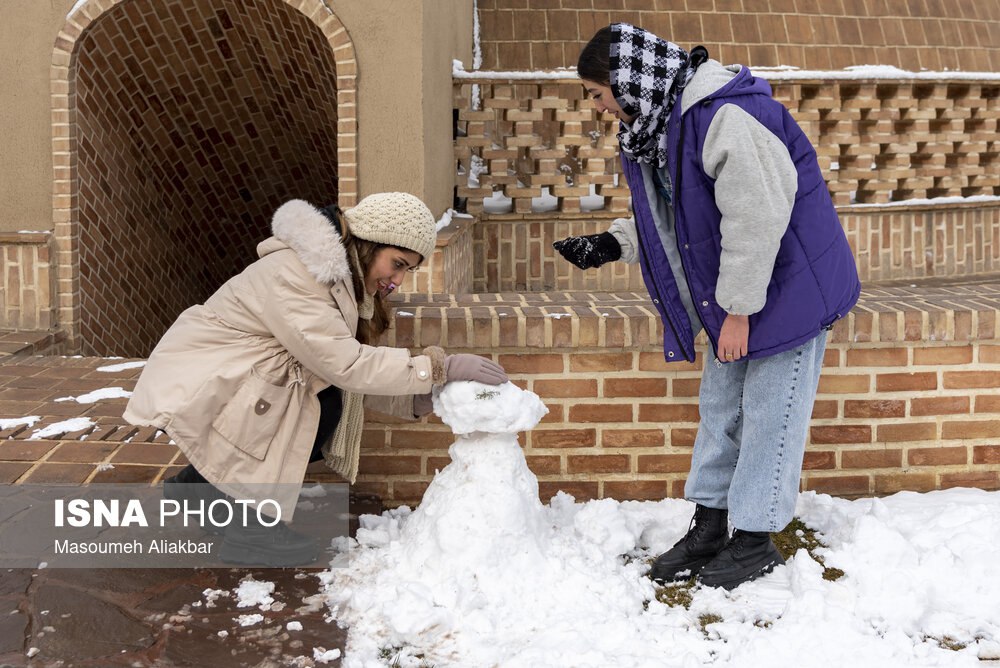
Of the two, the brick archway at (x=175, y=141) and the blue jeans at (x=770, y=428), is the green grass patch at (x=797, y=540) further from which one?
the brick archway at (x=175, y=141)

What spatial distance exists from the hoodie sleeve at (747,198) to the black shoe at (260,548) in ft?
4.72

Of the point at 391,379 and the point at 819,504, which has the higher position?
the point at 391,379

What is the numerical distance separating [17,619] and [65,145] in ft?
12.5

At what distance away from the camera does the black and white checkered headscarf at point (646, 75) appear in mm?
2594

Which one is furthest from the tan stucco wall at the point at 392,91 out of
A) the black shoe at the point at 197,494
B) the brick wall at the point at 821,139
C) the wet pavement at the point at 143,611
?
the black shoe at the point at 197,494

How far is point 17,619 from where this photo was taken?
2.59 meters

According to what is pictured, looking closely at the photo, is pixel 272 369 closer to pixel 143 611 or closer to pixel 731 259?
pixel 143 611

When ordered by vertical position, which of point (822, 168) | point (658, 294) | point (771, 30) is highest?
point (771, 30)

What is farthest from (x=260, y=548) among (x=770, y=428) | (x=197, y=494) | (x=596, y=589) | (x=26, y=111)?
(x=26, y=111)

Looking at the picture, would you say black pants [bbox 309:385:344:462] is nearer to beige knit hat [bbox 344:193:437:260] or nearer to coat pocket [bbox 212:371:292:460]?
coat pocket [bbox 212:371:292:460]

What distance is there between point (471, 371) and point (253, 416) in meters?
0.63

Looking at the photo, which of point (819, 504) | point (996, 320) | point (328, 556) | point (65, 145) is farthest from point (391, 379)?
point (65, 145)

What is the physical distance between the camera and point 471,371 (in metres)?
2.89

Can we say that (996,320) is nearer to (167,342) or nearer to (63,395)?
(167,342)
